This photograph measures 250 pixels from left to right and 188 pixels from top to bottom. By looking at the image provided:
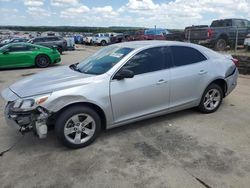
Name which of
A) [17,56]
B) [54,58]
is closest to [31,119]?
[17,56]

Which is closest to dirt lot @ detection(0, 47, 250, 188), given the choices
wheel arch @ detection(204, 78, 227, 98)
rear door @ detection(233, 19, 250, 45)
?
wheel arch @ detection(204, 78, 227, 98)

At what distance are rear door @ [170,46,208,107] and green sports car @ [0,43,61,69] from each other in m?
10.1

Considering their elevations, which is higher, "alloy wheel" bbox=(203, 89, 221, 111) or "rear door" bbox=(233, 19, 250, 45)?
"rear door" bbox=(233, 19, 250, 45)

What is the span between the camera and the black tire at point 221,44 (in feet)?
50.4

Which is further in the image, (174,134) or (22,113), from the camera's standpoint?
(174,134)

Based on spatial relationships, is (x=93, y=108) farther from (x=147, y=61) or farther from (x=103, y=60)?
(x=147, y=61)

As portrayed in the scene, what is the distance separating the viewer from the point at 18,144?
13.9 ft

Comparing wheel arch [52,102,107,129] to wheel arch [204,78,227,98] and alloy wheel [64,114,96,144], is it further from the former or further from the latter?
wheel arch [204,78,227,98]

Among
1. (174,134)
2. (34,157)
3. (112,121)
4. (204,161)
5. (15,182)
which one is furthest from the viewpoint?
(174,134)

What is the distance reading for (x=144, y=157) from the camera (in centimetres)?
371

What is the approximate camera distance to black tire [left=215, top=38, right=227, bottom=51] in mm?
15352

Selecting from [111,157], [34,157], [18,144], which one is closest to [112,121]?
[111,157]

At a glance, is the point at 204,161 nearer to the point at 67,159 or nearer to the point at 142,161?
the point at 142,161

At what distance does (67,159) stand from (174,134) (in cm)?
182
